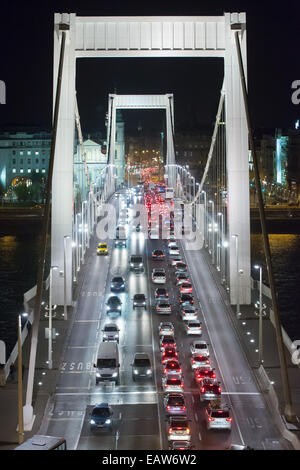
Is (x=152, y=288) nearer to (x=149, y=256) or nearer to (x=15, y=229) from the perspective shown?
(x=149, y=256)

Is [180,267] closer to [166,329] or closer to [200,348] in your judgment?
[166,329]

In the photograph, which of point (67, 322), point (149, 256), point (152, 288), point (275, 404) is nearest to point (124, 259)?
point (149, 256)

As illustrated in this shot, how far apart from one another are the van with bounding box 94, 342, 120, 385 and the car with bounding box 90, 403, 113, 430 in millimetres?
3198

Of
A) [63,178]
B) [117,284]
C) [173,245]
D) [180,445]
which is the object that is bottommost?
[180,445]

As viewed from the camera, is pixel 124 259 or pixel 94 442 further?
pixel 124 259

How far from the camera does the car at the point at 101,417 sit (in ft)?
59.4

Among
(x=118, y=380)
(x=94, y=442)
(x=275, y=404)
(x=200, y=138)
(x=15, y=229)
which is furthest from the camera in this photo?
(x=200, y=138)

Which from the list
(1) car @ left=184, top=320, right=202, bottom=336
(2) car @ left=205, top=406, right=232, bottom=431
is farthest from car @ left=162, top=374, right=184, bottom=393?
(1) car @ left=184, top=320, right=202, bottom=336

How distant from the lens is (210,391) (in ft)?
66.0

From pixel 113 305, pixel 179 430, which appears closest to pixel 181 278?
pixel 113 305

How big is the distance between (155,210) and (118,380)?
45.1 metres

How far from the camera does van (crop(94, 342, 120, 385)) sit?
71.4 ft

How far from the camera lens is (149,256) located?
42844 millimetres

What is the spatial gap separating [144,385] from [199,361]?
7.05 ft
